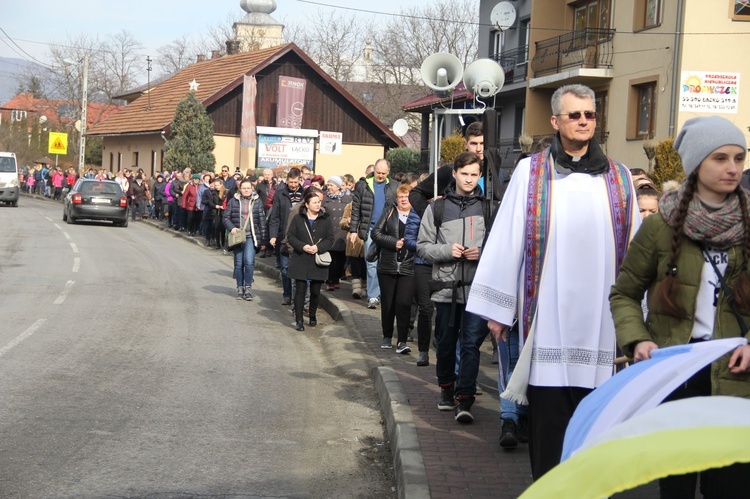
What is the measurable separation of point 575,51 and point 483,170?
2300 centimetres

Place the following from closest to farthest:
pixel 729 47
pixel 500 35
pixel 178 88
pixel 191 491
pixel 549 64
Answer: pixel 191 491, pixel 729 47, pixel 549 64, pixel 500 35, pixel 178 88

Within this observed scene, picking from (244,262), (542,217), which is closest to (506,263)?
(542,217)

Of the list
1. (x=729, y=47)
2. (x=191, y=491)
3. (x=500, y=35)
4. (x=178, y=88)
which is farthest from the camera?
(x=178, y=88)

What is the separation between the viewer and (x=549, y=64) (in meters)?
31.3

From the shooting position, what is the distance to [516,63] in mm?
36031

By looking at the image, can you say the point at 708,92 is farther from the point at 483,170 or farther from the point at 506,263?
the point at 506,263

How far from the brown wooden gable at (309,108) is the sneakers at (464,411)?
40.6 meters

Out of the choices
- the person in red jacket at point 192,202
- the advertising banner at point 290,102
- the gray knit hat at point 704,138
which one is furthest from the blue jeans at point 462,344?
the advertising banner at point 290,102

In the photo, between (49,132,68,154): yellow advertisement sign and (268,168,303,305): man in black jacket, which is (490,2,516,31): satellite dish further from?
(49,132,68,154): yellow advertisement sign

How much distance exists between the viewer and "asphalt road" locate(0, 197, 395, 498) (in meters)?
6.12

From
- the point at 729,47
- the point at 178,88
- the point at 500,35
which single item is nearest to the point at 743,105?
the point at 729,47

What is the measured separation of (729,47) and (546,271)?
21087mm

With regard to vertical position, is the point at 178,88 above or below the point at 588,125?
above

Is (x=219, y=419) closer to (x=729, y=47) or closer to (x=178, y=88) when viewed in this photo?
(x=729, y=47)
